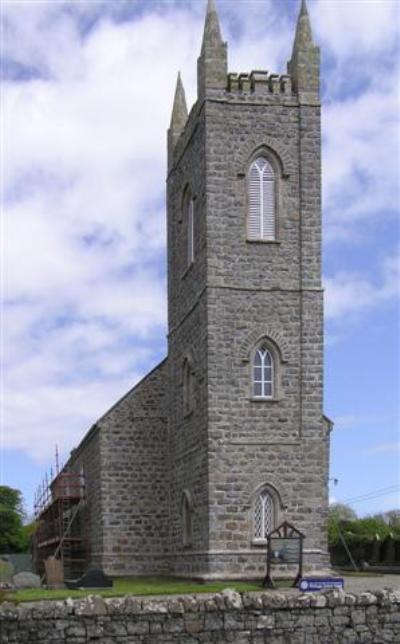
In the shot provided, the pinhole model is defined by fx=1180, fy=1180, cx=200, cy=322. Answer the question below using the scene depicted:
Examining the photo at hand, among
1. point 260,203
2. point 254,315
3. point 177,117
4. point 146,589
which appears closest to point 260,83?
point 260,203

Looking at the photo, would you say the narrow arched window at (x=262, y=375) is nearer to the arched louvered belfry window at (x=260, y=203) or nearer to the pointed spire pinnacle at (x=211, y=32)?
the arched louvered belfry window at (x=260, y=203)

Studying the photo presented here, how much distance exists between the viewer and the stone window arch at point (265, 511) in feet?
107

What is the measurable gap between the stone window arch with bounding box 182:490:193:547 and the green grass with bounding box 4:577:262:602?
1246mm

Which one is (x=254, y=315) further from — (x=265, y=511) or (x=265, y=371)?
(x=265, y=511)

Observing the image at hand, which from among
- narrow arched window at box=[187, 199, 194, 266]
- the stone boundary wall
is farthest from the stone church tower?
the stone boundary wall

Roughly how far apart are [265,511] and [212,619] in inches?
525

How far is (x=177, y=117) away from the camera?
42375mm

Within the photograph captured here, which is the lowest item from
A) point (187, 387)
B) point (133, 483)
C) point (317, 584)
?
point (317, 584)

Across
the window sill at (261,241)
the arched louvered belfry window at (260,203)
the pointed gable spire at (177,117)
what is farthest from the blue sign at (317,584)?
the pointed gable spire at (177,117)

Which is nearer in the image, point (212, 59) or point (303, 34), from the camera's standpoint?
point (212, 59)

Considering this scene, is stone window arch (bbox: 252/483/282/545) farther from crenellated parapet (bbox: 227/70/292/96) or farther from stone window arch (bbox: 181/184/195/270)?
crenellated parapet (bbox: 227/70/292/96)

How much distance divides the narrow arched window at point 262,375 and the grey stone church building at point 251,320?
0.09 ft

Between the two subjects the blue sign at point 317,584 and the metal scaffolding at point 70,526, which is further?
the metal scaffolding at point 70,526

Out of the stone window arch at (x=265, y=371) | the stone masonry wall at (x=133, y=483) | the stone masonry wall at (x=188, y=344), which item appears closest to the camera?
the stone window arch at (x=265, y=371)
